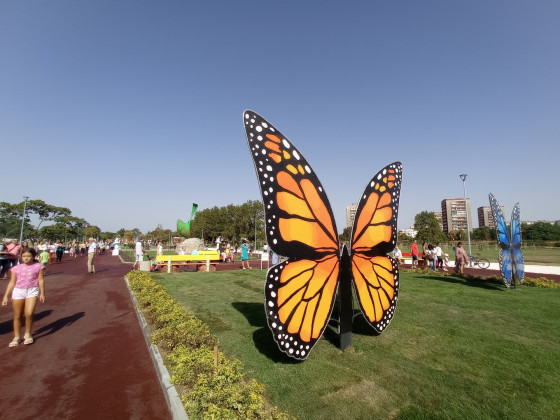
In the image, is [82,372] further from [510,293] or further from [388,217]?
[510,293]

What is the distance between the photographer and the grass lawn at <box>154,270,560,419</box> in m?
3.18

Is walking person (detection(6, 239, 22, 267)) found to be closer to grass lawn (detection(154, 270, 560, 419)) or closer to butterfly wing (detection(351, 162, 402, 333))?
grass lawn (detection(154, 270, 560, 419))

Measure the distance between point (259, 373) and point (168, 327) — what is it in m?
2.19

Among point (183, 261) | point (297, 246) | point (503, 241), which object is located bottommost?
point (183, 261)

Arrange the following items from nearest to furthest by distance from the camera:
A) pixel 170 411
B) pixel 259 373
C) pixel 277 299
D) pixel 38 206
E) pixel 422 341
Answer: pixel 277 299 < pixel 170 411 < pixel 259 373 < pixel 422 341 < pixel 38 206

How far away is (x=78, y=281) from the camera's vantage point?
43.1 feet

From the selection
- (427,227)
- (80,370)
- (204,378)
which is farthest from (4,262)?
(427,227)

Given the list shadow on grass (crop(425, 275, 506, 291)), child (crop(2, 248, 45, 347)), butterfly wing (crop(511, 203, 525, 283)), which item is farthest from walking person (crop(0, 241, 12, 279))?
butterfly wing (crop(511, 203, 525, 283))

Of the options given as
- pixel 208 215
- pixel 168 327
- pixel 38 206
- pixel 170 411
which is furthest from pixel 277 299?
pixel 38 206

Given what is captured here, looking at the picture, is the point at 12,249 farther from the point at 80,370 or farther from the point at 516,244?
the point at 516,244

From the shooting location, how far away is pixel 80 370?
14.8 feet

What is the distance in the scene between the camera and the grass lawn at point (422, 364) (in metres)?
3.18

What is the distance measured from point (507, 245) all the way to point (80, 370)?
11.5m

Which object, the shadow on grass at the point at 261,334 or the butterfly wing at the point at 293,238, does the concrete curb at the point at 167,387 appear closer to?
the butterfly wing at the point at 293,238
